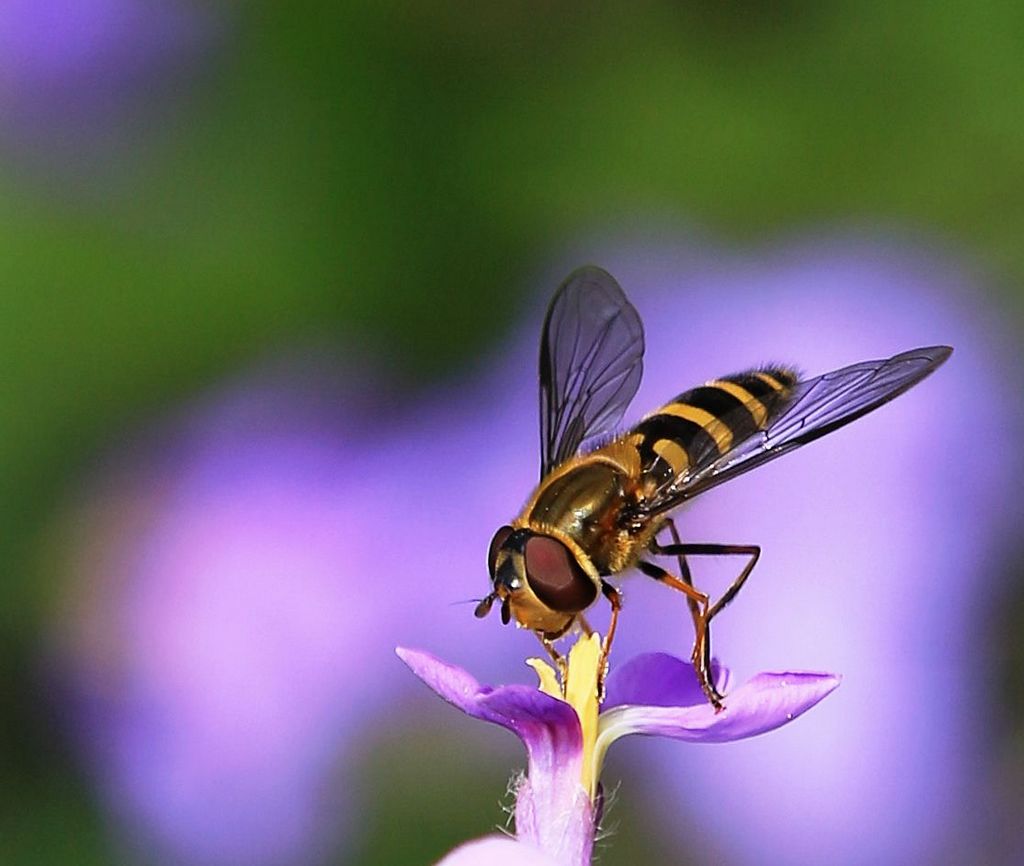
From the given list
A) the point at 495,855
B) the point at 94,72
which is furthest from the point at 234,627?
the point at 495,855

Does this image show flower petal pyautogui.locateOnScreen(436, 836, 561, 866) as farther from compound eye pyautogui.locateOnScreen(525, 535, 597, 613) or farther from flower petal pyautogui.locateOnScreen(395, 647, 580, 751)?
compound eye pyautogui.locateOnScreen(525, 535, 597, 613)

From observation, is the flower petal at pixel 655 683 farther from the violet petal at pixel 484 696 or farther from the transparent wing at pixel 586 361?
the transparent wing at pixel 586 361

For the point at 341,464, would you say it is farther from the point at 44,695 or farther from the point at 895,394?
the point at 895,394

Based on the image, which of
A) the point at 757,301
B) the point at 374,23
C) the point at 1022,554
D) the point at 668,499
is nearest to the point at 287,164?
the point at 374,23

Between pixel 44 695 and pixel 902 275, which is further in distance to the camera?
pixel 902 275

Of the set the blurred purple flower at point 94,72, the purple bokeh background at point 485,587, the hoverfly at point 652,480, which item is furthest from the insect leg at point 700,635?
the blurred purple flower at point 94,72
